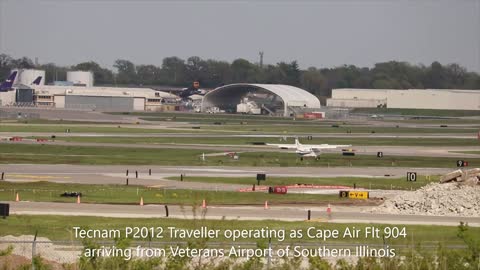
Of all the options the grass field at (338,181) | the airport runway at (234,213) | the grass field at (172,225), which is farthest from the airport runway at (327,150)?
the grass field at (172,225)

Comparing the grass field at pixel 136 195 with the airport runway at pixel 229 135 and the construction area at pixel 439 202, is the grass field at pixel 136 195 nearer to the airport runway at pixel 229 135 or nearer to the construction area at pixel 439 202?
the construction area at pixel 439 202

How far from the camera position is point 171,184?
78375mm

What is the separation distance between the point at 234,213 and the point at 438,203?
13317 millimetres

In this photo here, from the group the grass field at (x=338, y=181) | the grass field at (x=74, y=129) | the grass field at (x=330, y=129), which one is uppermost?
the grass field at (x=330, y=129)

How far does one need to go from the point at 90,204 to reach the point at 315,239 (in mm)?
20051

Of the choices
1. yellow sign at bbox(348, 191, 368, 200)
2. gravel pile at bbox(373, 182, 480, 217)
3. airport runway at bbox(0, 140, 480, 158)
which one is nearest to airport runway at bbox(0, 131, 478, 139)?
airport runway at bbox(0, 140, 480, 158)

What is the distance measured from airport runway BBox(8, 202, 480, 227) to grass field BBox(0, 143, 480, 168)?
38927 mm

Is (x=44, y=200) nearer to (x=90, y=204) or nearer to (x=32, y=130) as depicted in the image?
(x=90, y=204)

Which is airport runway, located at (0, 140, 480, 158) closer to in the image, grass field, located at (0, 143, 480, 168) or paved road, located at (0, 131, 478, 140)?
grass field, located at (0, 143, 480, 168)

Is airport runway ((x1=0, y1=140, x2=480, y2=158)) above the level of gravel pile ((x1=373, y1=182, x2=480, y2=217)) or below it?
above

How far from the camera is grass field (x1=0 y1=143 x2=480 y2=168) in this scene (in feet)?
336

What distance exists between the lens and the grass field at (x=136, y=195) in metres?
65.7

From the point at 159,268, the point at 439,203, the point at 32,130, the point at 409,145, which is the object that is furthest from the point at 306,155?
the point at 159,268

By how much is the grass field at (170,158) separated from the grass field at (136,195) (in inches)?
1033
